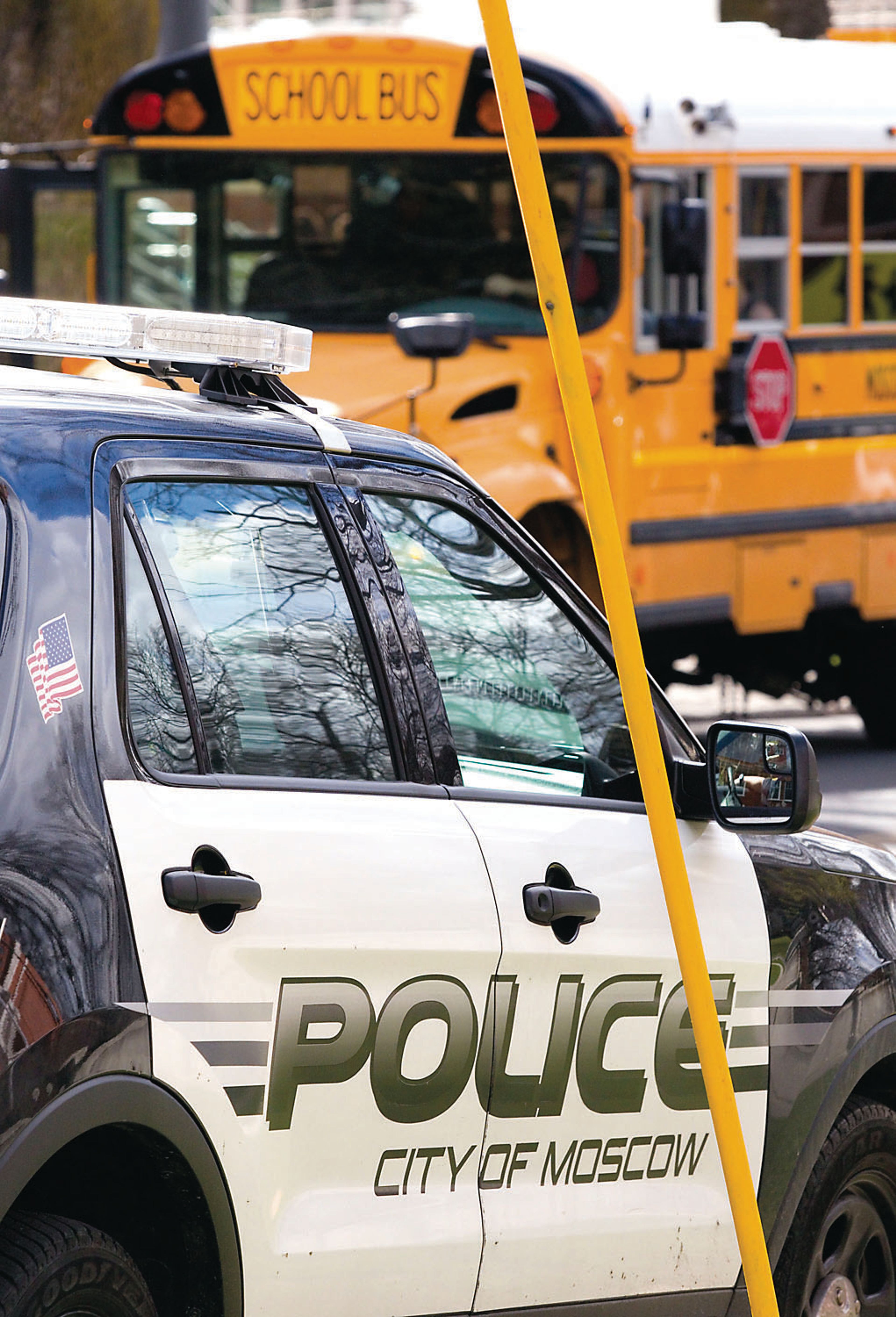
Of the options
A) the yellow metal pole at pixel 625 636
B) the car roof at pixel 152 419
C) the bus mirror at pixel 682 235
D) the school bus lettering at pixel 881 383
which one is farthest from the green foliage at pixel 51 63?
the yellow metal pole at pixel 625 636

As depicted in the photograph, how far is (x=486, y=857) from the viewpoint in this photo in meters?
3.40

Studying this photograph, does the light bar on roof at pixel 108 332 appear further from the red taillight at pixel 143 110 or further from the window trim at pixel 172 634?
the red taillight at pixel 143 110

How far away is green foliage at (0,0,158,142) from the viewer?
11797 mm

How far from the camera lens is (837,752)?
41.4 feet

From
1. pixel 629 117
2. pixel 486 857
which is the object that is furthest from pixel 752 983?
pixel 629 117

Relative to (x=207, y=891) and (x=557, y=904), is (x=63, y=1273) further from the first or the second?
(x=557, y=904)

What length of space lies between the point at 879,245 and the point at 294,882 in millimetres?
8821

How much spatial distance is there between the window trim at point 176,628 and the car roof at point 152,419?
0.04 metres

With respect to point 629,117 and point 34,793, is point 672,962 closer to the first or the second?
point 34,793

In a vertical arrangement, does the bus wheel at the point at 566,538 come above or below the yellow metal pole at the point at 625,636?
below

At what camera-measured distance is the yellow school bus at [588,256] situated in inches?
390

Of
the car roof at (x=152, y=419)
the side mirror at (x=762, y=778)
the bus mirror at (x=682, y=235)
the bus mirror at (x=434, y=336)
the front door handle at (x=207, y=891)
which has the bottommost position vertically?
the bus mirror at (x=434, y=336)

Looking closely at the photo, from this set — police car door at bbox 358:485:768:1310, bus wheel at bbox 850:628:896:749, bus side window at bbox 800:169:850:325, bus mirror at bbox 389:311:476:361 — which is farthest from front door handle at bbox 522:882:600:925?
bus wheel at bbox 850:628:896:749

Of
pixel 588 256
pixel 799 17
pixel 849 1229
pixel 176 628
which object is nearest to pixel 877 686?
pixel 588 256
